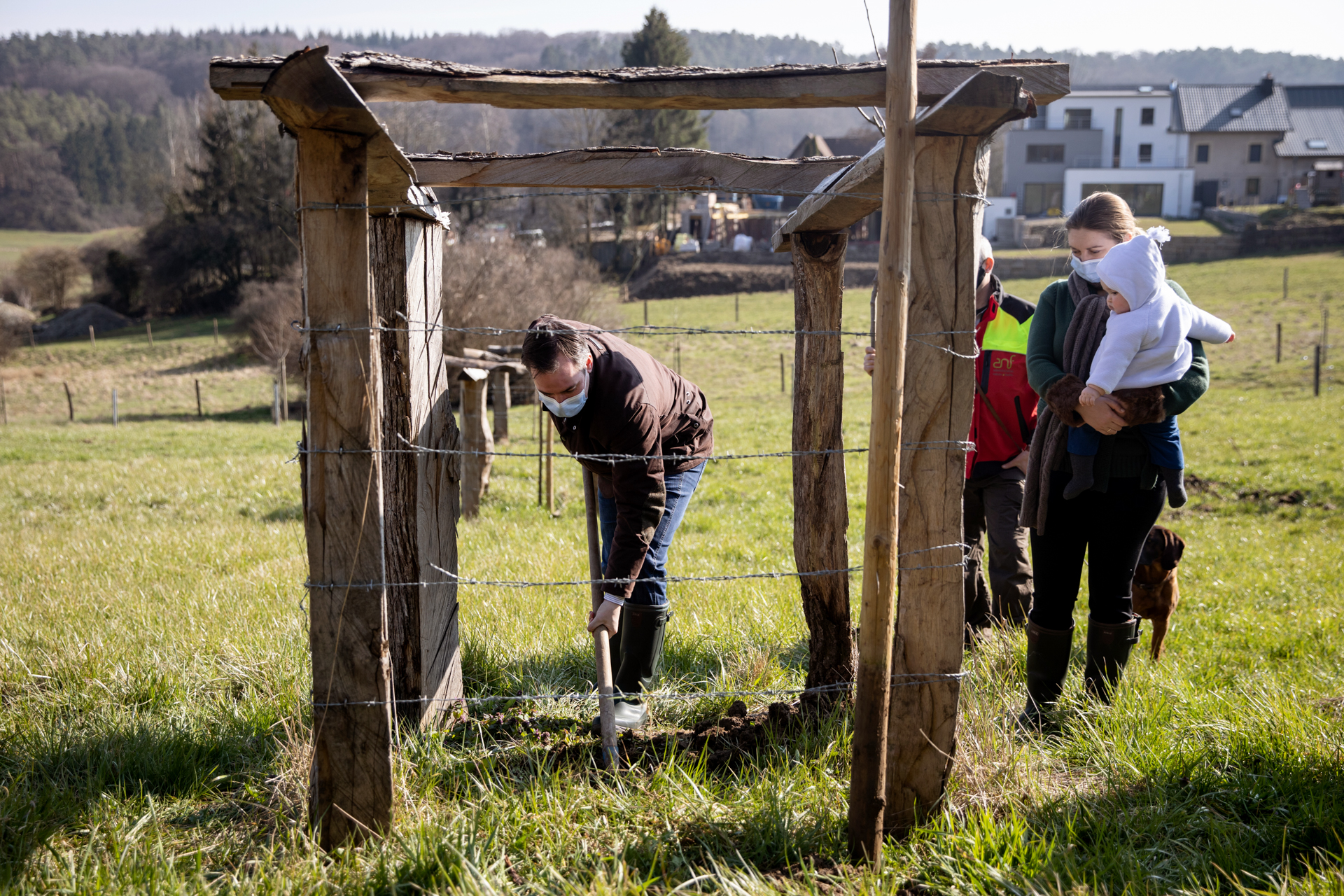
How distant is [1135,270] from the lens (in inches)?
117

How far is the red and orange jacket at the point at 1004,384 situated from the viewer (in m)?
4.15

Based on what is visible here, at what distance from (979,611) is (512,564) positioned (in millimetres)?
2869

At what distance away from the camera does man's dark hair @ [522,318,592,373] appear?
3.08 meters

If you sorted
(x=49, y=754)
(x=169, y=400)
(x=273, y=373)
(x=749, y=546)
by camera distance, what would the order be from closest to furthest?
(x=49, y=754), (x=749, y=546), (x=169, y=400), (x=273, y=373)

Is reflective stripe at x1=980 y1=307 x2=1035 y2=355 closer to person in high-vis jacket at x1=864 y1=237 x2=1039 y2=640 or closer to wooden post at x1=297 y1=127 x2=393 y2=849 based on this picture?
person in high-vis jacket at x1=864 y1=237 x2=1039 y2=640

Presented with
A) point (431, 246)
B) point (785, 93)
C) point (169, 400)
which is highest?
point (785, 93)

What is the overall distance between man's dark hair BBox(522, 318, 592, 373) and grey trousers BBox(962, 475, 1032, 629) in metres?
2.04

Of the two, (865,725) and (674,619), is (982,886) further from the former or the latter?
(674,619)

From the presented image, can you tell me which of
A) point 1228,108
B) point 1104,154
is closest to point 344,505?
point 1104,154

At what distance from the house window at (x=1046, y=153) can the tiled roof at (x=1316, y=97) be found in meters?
14.9

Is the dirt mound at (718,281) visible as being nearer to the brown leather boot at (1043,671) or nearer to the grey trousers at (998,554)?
the grey trousers at (998,554)

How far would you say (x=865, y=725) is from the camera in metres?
2.56

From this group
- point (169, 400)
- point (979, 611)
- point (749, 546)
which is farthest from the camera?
point (169, 400)

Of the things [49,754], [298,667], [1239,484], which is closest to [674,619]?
[298,667]
